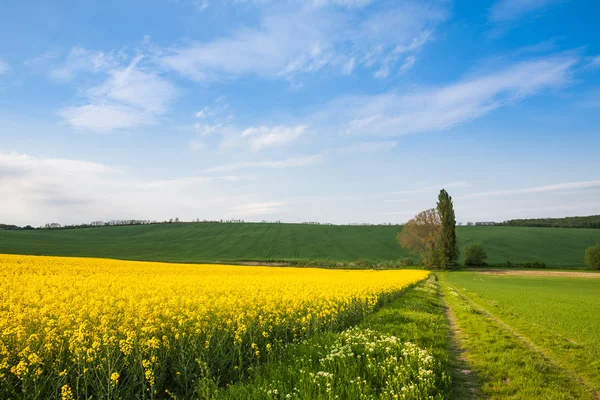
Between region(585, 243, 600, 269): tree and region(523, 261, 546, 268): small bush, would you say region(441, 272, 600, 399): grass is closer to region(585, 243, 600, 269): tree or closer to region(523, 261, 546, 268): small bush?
region(523, 261, 546, 268): small bush

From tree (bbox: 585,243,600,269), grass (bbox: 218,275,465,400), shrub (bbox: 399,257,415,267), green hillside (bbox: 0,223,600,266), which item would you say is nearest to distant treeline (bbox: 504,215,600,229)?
green hillside (bbox: 0,223,600,266)

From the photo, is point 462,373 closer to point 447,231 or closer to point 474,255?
point 447,231

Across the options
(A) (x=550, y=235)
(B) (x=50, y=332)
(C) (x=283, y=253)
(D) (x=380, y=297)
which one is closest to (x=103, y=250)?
(C) (x=283, y=253)

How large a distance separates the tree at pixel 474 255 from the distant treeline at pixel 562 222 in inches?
2587

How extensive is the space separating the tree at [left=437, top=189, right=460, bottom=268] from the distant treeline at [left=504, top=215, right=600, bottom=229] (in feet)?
237

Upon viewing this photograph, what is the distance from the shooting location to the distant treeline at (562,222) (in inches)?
4584

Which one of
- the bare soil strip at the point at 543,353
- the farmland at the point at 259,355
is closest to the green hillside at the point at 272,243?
the bare soil strip at the point at 543,353

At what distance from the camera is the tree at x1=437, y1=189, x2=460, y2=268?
64.8 meters

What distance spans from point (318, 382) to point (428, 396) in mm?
1737

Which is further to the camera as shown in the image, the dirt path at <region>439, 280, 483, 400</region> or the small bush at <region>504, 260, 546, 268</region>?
the small bush at <region>504, 260, 546, 268</region>

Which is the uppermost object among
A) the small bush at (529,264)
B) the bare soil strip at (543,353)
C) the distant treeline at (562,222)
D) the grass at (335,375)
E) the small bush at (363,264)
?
the distant treeline at (562,222)

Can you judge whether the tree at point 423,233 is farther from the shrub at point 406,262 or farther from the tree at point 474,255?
the tree at point 474,255

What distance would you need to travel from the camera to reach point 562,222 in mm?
123750

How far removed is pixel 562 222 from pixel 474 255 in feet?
253
